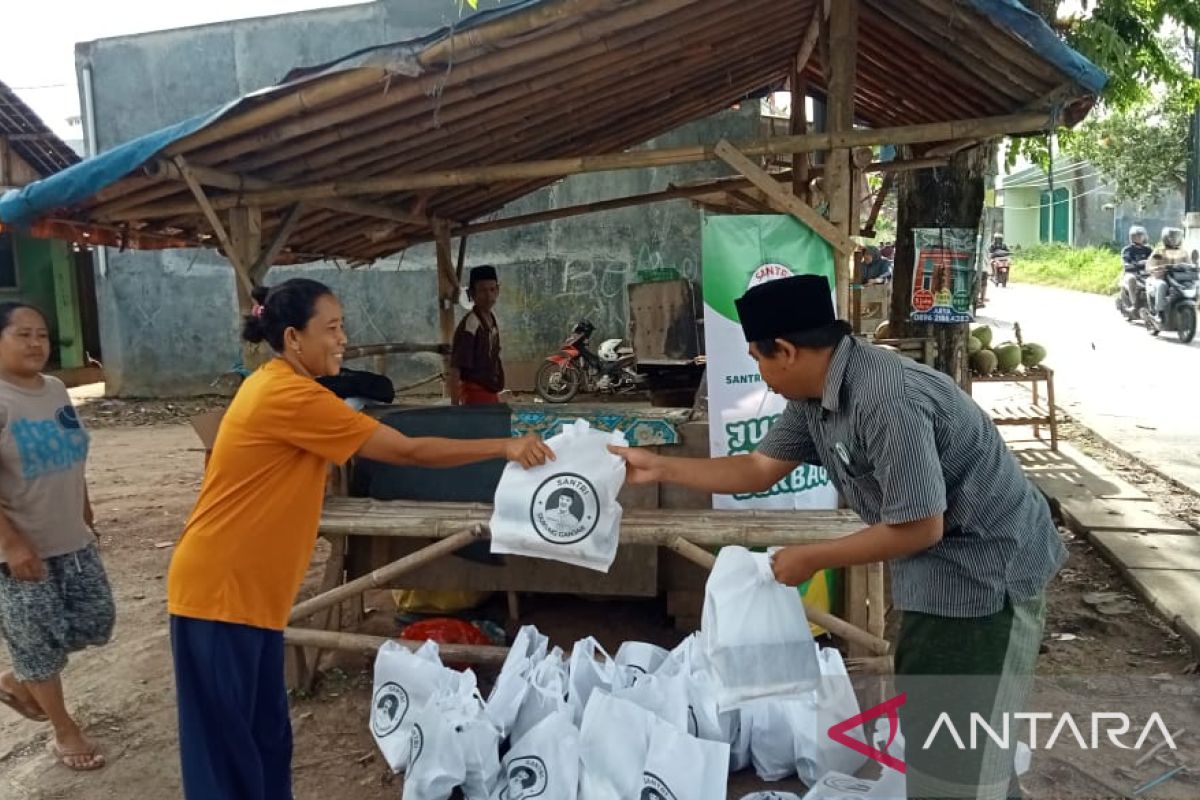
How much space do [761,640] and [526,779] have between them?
1.06 metres

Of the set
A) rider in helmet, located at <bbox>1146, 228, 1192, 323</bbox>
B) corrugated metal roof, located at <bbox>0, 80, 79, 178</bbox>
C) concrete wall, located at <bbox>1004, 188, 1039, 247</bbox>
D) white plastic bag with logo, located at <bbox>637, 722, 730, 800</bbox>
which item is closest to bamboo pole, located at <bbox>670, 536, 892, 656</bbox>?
white plastic bag with logo, located at <bbox>637, 722, 730, 800</bbox>

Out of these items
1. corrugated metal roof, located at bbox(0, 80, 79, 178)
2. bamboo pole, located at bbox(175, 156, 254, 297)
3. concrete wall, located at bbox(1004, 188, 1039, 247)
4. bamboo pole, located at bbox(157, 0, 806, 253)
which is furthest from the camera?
concrete wall, located at bbox(1004, 188, 1039, 247)

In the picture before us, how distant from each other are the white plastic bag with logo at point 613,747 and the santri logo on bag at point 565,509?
553mm

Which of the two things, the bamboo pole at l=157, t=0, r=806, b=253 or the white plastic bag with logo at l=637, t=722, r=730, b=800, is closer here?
the white plastic bag with logo at l=637, t=722, r=730, b=800

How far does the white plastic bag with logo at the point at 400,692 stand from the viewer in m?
3.38

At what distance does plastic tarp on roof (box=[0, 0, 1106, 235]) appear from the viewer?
3633mm

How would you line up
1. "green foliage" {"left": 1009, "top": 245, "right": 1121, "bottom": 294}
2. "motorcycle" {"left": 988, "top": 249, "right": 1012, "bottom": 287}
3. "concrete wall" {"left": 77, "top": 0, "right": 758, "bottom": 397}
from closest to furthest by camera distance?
"concrete wall" {"left": 77, "top": 0, "right": 758, "bottom": 397}
"green foliage" {"left": 1009, "top": 245, "right": 1121, "bottom": 294}
"motorcycle" {"left": 988, "top": 249, "right": 1012, "bottom": 287}

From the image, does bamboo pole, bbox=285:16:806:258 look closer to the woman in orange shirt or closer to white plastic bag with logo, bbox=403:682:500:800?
the woman in orange shirt

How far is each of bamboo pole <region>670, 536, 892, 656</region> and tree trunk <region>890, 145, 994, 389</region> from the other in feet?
11.7

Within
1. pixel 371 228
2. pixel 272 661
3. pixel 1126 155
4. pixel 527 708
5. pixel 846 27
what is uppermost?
pixel 1126 155

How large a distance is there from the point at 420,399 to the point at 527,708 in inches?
393

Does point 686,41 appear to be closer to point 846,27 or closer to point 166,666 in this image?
point 846,27

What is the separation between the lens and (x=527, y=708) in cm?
331

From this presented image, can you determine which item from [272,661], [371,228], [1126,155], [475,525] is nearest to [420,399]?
[371,228]
